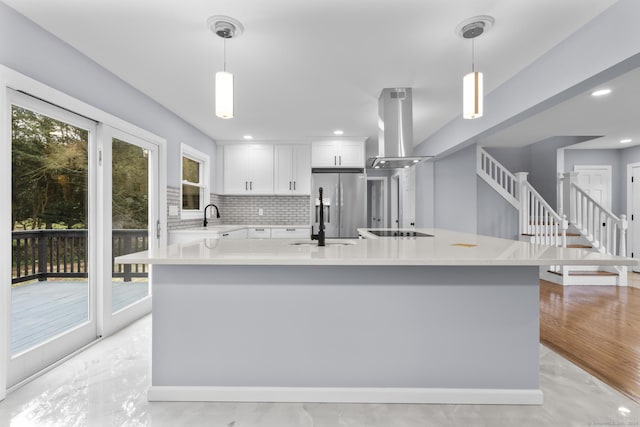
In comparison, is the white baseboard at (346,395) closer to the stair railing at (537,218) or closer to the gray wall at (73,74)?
the gray wall at (73,74)

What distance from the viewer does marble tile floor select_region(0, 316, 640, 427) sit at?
1761mm

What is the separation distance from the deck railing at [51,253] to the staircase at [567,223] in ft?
18.4

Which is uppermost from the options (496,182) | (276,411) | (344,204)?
(496,182)

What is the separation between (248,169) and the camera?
18.4 feet

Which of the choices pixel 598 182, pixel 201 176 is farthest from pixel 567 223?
pixel 201 176

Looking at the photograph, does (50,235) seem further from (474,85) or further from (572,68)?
(572,68)

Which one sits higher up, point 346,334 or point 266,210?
point 266,210

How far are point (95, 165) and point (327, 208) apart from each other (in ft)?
10.5

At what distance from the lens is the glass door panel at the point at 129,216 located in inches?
122

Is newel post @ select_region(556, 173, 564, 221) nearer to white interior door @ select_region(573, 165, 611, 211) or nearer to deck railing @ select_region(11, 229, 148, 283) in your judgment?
white interior door @ select_region(573, 165, 611, 211)

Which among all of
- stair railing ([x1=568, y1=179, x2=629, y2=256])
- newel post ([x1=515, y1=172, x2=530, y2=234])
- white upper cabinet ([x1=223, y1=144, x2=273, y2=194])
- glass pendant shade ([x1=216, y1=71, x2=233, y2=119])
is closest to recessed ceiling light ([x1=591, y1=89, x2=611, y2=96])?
newel post ([x1=515, y1=172, x2=530, y2=234])

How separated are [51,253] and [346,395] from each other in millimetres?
2309

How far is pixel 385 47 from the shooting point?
2498 mm

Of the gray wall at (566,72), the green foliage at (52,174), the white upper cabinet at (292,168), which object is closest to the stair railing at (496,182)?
the gray wall at (566,72)
